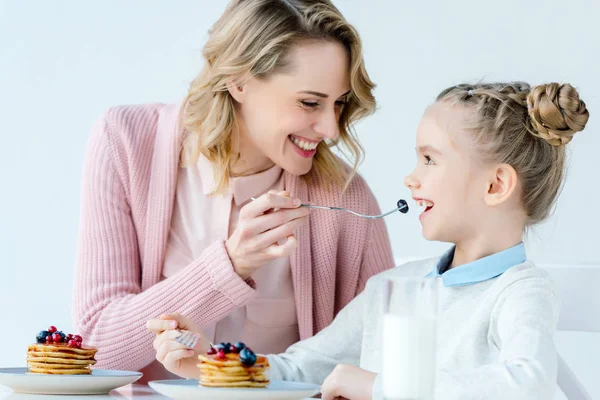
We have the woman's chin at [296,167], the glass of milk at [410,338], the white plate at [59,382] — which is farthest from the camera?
the woman's chin at [296,167]

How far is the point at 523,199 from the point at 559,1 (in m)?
1.40

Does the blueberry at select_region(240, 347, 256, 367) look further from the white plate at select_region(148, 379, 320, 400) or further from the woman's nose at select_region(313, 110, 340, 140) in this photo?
the woman's nose at select_region(313, 110, 340, 140)

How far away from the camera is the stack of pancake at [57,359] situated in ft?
4.53

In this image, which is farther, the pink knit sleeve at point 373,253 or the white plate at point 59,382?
the pink knit sleeve at point 373,253

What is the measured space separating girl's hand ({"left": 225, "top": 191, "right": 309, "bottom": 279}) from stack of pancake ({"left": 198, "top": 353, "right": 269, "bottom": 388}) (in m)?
0.50

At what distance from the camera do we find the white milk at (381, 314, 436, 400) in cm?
104

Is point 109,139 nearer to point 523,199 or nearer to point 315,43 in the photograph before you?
point 315,43

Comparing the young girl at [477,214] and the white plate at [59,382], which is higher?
the young girl at [477,214]

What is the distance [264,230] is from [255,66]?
403mm

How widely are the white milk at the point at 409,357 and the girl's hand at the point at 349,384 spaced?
19cm

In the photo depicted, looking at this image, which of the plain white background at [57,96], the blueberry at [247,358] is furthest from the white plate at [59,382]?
the plain white background at [57,96]

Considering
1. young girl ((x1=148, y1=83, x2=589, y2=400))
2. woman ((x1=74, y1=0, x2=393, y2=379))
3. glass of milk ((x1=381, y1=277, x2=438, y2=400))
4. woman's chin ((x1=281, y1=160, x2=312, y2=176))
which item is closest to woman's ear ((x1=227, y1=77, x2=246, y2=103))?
woman ((x1=74, y1=0, x2=393, y2=379))

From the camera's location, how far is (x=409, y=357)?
3.43 feet

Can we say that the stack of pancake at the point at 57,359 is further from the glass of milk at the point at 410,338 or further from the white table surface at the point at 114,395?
the glass of milk at the point at 410,338
